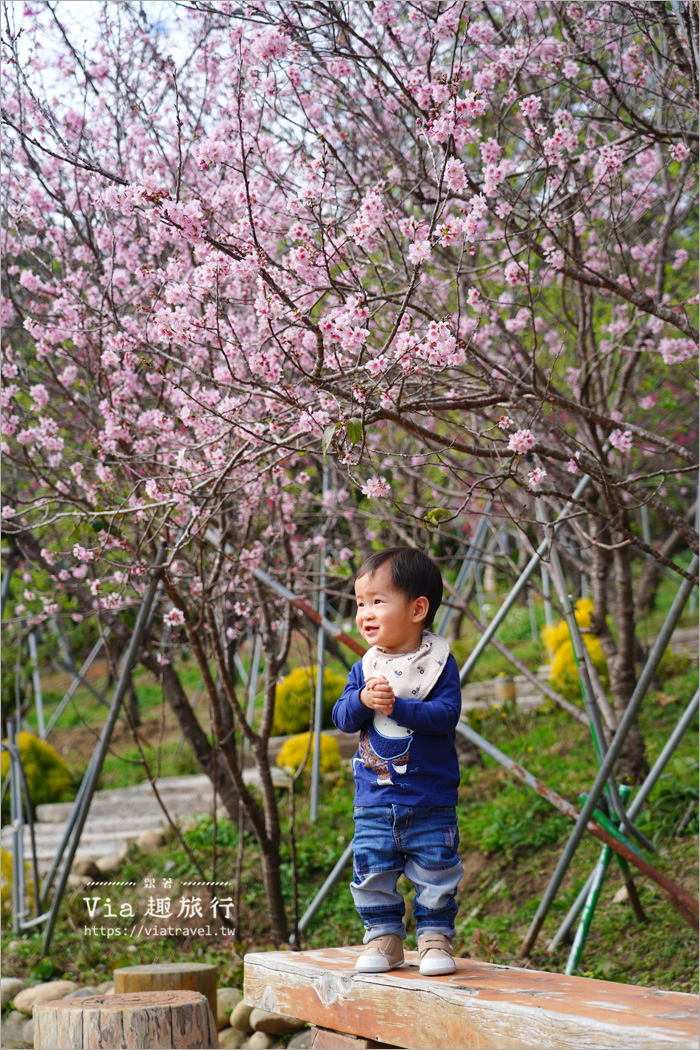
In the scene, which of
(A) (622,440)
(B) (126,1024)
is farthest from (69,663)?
(A) (622,440)

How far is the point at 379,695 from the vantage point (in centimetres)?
214

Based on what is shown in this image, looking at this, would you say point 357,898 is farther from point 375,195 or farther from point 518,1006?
point 375,195

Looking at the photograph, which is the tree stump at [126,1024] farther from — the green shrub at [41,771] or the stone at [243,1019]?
the green shrub at [41,771]

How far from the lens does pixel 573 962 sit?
11.5 ft

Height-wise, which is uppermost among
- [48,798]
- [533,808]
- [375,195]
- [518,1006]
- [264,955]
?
[375,195]

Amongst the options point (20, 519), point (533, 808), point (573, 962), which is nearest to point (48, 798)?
point (20, 519)

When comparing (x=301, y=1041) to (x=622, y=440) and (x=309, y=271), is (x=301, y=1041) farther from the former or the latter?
(x=309, y=271)

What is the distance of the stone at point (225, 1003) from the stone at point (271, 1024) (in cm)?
18

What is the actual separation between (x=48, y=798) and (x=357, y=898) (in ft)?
22.6

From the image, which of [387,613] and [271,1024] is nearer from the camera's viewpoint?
[387,613]

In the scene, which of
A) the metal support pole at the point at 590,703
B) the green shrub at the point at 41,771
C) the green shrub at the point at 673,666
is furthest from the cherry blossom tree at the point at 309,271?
the green shrub at the point at 41,771

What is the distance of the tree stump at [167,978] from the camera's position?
11.7 feet

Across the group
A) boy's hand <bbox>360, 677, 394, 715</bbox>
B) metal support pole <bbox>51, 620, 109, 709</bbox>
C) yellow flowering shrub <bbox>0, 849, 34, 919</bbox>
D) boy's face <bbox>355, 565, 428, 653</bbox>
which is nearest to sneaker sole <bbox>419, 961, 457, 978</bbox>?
boy's hand <bbox>360, 677, 394, 715</bbox>

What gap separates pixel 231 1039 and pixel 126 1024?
1.67m
